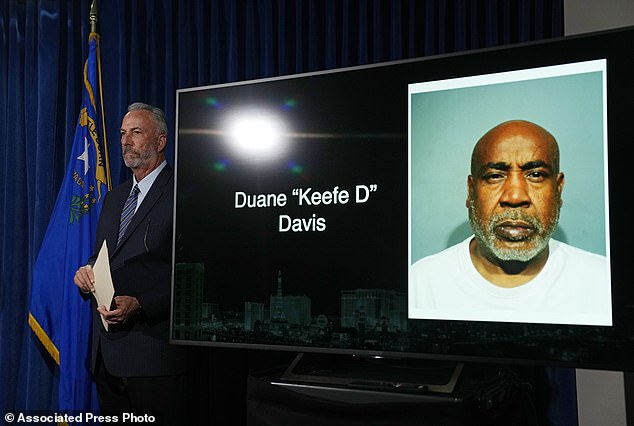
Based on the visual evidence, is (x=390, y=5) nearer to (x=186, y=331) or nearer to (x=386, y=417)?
(x=186, y=331)

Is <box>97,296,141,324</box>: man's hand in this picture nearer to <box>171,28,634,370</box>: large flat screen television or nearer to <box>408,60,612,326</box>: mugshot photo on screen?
<box>171,28,634,370</box>: large flat screen television

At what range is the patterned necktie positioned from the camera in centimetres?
246

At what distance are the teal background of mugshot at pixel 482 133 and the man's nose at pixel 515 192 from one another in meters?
0.10

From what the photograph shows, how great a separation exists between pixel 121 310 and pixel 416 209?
1.09 meters

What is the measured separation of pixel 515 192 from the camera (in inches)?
70.2

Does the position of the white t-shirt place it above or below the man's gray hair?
below

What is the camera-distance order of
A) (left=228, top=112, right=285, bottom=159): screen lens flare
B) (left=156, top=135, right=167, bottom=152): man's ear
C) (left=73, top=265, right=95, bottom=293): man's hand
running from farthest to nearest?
(left=156, top=135, right=167, bottom=152): man's ear < (left=73, top=265, right=95, bottom=293): man's hand < (left=228, top=112, right=285, bottom=159): screen lens flare

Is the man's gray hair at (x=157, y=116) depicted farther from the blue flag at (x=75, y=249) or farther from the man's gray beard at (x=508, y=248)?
the man's gray beard at (x=508, y=248)

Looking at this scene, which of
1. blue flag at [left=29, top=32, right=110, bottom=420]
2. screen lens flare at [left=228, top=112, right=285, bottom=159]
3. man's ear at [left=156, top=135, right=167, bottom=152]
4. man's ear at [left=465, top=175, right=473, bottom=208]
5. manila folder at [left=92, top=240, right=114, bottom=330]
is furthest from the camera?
blue flag at [left=29, top=32, right=110, bottom=420]

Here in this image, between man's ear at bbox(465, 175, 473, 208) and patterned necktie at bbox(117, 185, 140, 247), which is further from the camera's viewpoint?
patterned necktie at bbox(117, 185, 140, 247)

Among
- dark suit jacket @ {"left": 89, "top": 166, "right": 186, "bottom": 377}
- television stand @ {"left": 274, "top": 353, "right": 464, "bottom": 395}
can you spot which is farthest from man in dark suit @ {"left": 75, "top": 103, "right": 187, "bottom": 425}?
television stand @ {"left": 274, "top": 353, "right": 464, "bottom": 395}

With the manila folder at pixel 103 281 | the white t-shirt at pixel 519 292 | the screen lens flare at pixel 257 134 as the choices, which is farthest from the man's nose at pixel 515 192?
the manila folder at pixel 103 281

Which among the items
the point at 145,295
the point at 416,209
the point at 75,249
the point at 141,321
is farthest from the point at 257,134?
the point at 75,249

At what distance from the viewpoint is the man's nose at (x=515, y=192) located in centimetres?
177
